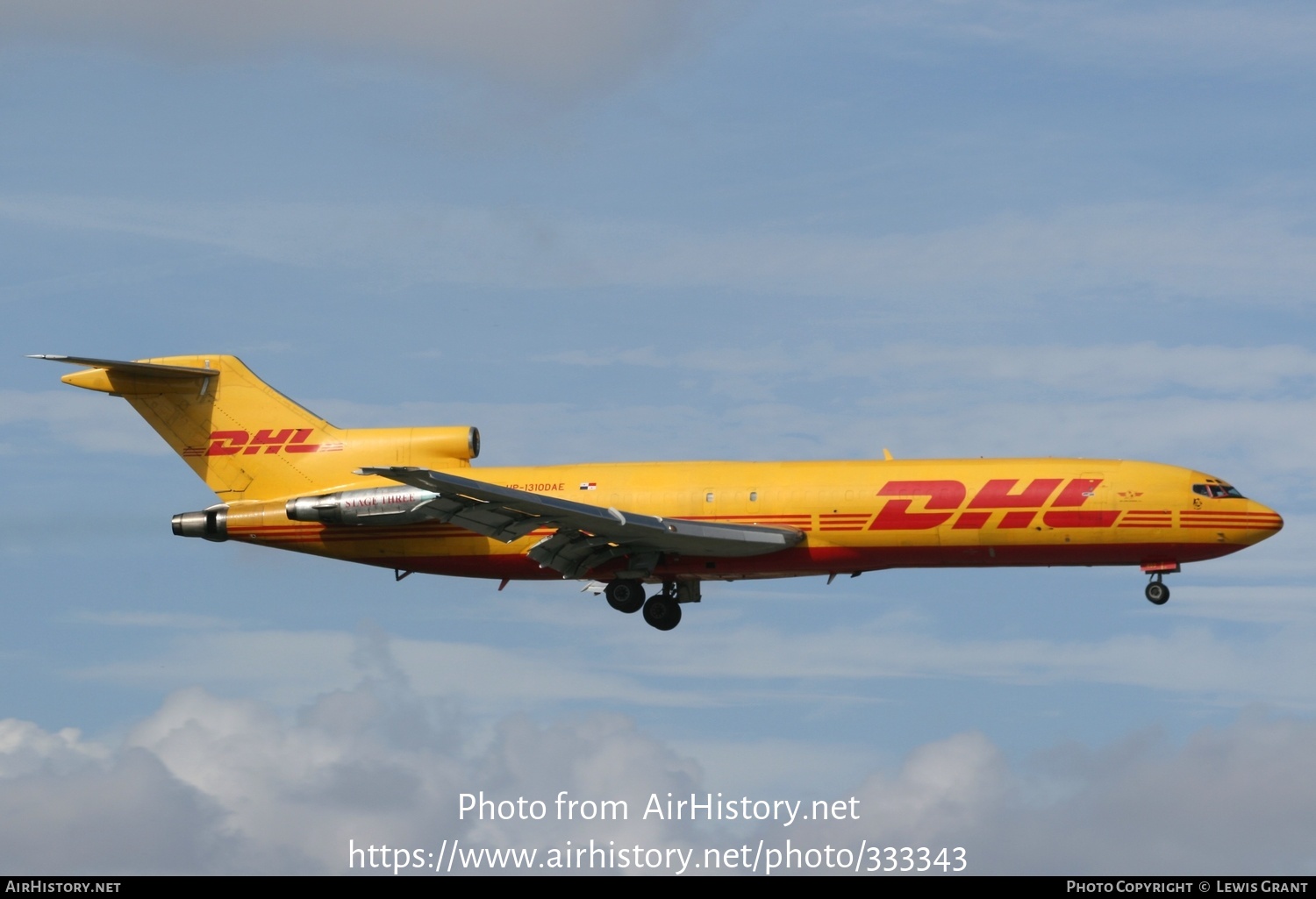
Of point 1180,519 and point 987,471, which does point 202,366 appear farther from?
point 1180,519

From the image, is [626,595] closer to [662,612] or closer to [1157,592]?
[662,612]

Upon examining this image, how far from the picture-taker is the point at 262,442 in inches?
2110

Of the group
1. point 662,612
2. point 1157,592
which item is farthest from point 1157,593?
point 662,612

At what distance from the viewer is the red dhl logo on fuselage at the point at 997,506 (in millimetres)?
47344

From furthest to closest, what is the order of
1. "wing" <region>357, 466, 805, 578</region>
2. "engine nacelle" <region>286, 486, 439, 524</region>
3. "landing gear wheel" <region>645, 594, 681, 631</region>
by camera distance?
"landing gear wheel" <region>645, 594, 681, 631</region>, "engine nacelle" <region>286, 486, 439, 524</region>, "wing" <region>357, 466, 805, 578</region>

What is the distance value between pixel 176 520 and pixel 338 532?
4.63 m

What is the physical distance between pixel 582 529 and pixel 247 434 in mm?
11955

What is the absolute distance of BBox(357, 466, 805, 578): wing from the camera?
46406 mm

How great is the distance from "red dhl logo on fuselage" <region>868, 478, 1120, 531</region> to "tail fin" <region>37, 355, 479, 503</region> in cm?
1277

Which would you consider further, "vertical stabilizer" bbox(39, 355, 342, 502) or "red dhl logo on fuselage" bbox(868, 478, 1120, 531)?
"vertical stabilizer" bbox(39, 355, 342, 502)

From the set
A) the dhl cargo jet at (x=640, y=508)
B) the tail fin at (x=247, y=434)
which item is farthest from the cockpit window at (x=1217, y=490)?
the tail fin at (x=247, y=434)

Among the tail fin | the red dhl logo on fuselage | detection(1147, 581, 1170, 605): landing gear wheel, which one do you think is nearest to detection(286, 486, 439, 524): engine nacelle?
the tail fin

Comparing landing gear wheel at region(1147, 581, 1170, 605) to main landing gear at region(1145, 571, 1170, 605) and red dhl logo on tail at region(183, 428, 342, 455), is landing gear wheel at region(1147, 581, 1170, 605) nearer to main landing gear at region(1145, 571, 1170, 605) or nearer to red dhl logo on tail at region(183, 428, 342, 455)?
main landing gear at region(1145, 571, 1170, 605)

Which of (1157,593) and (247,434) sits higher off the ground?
(247,434)
